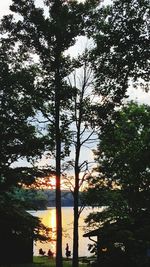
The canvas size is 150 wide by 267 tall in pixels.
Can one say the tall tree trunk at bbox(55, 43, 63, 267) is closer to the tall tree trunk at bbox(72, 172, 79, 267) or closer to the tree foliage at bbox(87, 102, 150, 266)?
the tree foliage at bbox(87, 102, 150, 266)

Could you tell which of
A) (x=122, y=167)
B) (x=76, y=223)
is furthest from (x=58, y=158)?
(x=122, y=167)

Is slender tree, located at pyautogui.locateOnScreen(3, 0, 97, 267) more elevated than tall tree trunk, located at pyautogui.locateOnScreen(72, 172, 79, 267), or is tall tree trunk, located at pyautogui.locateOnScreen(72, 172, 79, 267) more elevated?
slender tree, located at pyautogui.locateOnScreen(3, 0, 97, 267)

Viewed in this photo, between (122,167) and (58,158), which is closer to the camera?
(58,158)

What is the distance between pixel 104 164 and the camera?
120 feet

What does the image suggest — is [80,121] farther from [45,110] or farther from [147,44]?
[147,44]

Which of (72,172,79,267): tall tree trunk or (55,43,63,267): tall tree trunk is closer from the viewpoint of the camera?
(55,43,63,267): tall tree trunk

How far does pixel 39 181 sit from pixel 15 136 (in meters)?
3.34

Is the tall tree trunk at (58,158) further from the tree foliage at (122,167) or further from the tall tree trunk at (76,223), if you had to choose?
the tall tree trunk at (76,223)

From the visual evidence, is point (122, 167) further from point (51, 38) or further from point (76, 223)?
point (51, 38)

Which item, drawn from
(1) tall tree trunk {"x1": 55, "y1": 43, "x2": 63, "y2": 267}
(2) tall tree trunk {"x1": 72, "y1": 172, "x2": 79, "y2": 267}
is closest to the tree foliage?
(2) tall tree trunk {"x1": 72, "y1": 172, "x2": 79, "y2": 267}

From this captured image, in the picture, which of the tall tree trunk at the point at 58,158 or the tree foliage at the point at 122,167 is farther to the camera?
the tall tree trunk at the point at 58,158

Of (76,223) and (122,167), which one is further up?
(122,167)

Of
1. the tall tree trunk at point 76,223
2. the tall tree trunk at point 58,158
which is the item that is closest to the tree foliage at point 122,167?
the tall tree trunk at point 76,223

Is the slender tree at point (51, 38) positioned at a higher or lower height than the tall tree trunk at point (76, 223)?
higher
